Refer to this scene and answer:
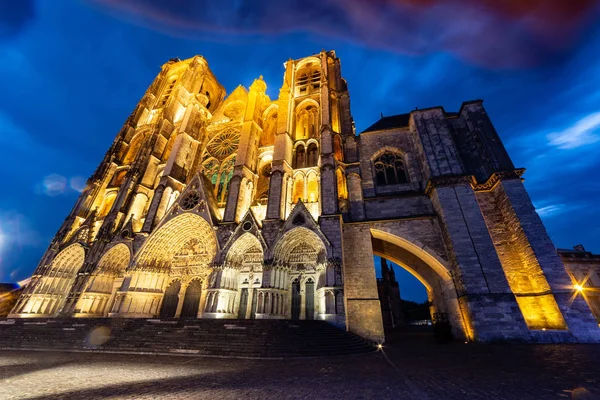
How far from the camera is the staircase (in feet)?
24.5

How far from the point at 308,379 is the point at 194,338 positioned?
→ 5720 mm

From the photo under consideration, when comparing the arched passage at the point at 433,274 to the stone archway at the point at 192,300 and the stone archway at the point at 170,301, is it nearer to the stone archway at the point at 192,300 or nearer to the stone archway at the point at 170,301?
the stone archway at the point at 192,300

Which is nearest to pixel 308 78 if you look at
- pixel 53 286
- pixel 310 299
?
pixel 310 299

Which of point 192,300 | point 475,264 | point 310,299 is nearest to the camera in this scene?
point 475,264

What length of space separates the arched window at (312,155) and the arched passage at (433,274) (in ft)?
22.2

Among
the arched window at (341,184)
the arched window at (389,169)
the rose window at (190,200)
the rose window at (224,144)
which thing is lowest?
the rose window at (190,200)

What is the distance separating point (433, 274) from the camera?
1472 centimetres

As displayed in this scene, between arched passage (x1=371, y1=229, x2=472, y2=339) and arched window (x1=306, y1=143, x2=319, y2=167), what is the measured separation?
6.76m

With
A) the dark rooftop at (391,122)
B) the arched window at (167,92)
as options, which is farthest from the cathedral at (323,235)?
the arched window at (167,92)

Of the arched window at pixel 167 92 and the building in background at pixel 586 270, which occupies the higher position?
the arched window at pixel 167 92

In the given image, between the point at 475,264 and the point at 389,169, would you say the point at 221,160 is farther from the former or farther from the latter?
the point at 475,264

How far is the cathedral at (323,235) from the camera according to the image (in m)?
10.4

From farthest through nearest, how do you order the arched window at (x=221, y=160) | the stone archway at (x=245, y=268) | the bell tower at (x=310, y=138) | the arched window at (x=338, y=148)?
the arched window at (x=221, y=160) → the arched window at (x=338, y=148) → the bell tower at (x=310, y=138) → the stone archway at (x=245, y=268)

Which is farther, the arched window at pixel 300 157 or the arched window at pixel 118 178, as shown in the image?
the arched window at pixel 118 178
